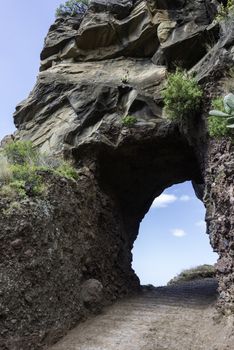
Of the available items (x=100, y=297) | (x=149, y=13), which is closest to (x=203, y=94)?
(x=149, y=13)

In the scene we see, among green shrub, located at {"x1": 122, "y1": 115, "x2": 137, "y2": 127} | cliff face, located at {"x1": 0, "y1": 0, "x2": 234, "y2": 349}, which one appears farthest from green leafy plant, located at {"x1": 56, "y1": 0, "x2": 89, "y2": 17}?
green shrub, located at {"x1": 122, "y1": 115, "x2": 137, "y2": 127}

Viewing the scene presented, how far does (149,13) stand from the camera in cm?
1648

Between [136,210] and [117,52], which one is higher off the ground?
[117,52]

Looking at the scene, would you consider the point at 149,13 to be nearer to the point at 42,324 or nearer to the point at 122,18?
the point at 122,18

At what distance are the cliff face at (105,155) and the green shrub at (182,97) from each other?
316 mm

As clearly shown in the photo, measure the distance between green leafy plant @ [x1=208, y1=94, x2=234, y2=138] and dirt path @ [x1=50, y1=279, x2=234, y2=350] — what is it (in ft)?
14.9

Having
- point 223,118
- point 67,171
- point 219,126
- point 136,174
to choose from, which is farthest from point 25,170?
point 136,174

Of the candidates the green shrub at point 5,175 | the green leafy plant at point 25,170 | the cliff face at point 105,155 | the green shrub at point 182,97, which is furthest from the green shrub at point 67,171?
the green shrub at point 182,97

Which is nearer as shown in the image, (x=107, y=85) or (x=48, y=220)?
(x=48, y=220)

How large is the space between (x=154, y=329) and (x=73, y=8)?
47.9 feet

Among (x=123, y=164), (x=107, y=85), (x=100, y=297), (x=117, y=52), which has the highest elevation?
(x=117, y=52)

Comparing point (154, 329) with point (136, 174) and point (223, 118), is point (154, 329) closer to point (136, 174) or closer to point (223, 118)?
point (223, 118)

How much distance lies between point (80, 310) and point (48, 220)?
2521 millimetres

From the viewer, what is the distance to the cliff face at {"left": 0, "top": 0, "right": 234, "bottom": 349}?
9.94 m
